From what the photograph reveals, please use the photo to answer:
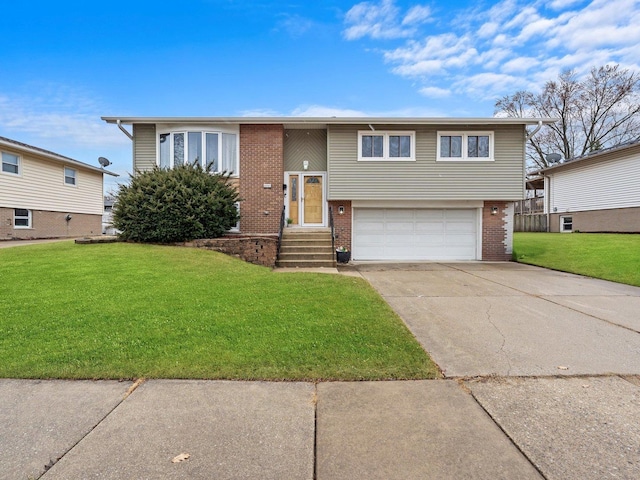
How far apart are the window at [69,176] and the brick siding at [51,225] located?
182cm

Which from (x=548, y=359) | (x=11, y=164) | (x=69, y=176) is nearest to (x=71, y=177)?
(x=69, y=176)

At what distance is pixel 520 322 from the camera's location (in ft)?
16.5

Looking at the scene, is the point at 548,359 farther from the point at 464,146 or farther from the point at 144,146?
the point at 144,146

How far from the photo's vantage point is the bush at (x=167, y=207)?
33.7 ft

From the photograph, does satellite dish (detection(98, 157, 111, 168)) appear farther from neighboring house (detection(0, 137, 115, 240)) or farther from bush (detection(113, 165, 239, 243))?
bush (detection(113, 165, 239, 243))

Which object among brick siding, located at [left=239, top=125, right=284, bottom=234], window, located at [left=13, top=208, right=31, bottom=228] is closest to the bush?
brick siding, located at [left=239, top=125, right=284, bottom=234]

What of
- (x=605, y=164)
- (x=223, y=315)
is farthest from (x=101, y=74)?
(x=605, y=164)

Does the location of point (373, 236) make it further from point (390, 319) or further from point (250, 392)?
point (250, 392)

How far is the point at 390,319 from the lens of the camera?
4863 millimetres

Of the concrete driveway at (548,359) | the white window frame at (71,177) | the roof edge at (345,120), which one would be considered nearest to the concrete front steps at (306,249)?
the concrete driveway at (548,359)

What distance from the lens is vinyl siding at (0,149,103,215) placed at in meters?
16.4

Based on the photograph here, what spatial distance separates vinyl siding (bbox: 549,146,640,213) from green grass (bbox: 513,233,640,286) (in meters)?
6.38

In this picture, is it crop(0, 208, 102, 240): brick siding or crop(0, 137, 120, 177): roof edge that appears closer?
crop(0, 137, 120, 177): roof edge

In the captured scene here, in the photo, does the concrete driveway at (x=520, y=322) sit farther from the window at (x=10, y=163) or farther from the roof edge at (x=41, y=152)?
the window at (x=10, y=163)
